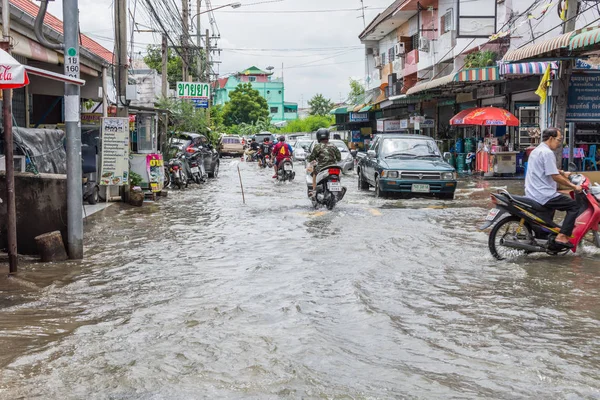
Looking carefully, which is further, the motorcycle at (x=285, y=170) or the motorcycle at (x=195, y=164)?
the motorcycle at (x=285, y=170)

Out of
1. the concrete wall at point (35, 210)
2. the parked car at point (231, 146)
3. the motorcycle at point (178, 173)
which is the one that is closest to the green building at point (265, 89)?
the parked car at point (231, 146)

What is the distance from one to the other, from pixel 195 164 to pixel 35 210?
1477cm

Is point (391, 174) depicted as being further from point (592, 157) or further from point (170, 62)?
point (170, 62)

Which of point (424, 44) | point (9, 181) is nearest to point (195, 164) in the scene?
point (424, 44)

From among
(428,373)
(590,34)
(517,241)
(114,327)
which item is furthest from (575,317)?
(590,34)

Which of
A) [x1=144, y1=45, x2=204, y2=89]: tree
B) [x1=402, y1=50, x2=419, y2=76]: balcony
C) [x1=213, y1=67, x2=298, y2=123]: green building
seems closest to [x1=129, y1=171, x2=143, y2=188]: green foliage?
[x1=402, y1=50, x2=419, y2=76]: balcony

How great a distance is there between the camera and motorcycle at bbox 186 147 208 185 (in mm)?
24516

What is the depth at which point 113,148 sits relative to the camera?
1614 cm

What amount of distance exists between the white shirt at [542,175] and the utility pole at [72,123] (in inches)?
230

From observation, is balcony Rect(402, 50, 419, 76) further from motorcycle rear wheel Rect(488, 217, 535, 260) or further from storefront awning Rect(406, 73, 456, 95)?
motorcycle rear wheel Rect(488, 217, 535, 260)

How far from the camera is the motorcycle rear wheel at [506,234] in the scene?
368 inches

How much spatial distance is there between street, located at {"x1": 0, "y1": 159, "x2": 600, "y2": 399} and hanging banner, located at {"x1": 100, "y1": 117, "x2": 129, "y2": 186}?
178 inches

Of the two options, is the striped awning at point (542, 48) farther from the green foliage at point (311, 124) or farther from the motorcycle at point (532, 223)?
the green foliage at point (311, 124)

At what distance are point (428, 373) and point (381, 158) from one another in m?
13.6
